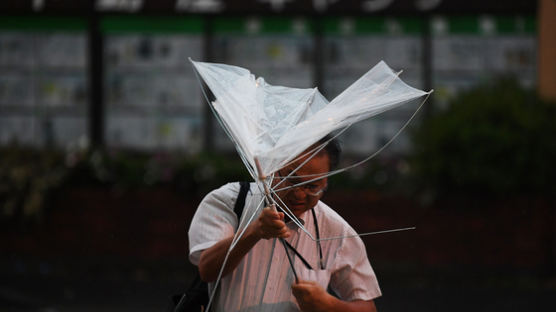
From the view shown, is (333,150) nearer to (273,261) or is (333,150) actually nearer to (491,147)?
(273,261)

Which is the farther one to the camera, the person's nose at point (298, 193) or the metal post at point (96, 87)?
the metal post at point (96, 87)

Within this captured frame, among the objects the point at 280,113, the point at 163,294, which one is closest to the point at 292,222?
the point at 280,113

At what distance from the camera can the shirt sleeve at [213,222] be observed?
256 centimetres

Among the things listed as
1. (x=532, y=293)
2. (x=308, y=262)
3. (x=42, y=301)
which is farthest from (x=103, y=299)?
(x=308, y=262)

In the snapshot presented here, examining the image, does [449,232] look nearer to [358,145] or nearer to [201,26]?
[358,145]

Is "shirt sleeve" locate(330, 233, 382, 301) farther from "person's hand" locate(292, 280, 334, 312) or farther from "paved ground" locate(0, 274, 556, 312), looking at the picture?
"paved ground" locate(0, 274, 556, 312)

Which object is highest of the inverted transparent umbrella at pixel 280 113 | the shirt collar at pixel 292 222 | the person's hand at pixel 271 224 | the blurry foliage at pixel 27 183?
the inverted transparent umbrella at pixel 280 113

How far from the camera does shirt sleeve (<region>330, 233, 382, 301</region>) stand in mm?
2615

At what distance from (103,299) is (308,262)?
6.07m

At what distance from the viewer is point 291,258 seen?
2564 mm

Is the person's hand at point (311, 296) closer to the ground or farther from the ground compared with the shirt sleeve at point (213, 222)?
closer to the ground

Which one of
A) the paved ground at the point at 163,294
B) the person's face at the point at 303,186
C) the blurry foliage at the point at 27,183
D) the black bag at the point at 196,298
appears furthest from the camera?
the blurry foliage at the point at 27,183

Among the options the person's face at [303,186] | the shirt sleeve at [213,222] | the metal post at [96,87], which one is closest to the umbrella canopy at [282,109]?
the person's face at [303,186]

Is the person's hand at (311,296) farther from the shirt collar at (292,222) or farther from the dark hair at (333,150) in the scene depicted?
the dark hair at (333,150)
